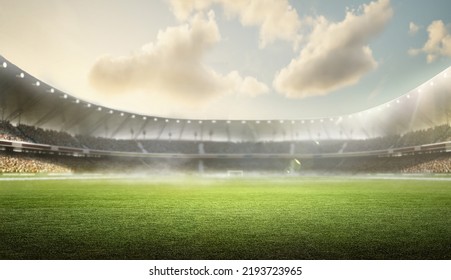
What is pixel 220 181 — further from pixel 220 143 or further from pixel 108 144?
pixel 220 143

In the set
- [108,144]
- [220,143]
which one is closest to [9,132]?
[108,144]

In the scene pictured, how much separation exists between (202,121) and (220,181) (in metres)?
45.2

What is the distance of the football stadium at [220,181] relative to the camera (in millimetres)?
5832

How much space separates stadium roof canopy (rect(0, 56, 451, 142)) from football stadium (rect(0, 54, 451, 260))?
262 mm

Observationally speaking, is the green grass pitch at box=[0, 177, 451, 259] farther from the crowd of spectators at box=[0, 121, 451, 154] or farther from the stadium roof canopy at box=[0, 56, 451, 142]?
the crowd of spectators at box=[0, 121, 451, 154]

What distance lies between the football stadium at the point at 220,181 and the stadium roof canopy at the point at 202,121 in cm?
26

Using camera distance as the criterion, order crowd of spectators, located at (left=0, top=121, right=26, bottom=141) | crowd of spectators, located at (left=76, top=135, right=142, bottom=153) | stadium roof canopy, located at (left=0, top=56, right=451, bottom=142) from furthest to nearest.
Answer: crowd of spectators, located at (left=76, top=135, right=142, bottom=153)
stadium roof canopy, located at (left=0, top=56, right=451, bottom=142)
crowd of spectators, located at (left=0, top=121, right=26, bottom=141)

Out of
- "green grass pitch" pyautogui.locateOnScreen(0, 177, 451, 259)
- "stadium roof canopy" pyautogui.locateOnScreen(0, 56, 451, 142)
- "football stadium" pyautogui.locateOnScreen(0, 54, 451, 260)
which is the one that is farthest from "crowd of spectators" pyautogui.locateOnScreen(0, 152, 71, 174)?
"green grass pitch" pyautogui.locateOnScreen(0, 177, 451, 259)

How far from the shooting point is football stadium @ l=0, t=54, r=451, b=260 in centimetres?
583

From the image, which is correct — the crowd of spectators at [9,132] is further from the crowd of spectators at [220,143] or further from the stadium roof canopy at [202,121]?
the stadium roof canopy at [202,121]

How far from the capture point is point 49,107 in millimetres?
50375

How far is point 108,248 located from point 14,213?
17.2ft

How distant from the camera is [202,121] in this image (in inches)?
3017
